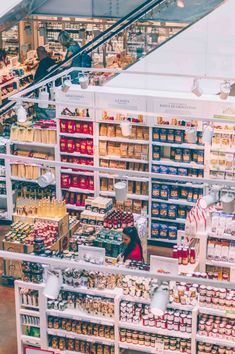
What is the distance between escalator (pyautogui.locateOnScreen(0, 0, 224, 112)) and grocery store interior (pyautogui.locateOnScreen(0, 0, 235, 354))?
29mm

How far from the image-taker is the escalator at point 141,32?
1323 cm

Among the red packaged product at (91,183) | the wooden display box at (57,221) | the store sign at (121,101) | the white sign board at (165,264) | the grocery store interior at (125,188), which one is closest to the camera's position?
the white sign board at (165,264)

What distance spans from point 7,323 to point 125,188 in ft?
9.97

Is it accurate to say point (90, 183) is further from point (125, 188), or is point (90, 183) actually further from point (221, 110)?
point (125, 188)

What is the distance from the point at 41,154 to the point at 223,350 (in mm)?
5597

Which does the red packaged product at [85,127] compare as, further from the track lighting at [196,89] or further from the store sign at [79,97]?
the track lighting at [196,89]

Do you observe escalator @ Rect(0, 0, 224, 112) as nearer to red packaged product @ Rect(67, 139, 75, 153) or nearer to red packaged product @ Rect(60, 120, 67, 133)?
red packaged product @ Rect(60, 120, 67, 133)

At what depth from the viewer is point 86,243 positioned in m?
9.38

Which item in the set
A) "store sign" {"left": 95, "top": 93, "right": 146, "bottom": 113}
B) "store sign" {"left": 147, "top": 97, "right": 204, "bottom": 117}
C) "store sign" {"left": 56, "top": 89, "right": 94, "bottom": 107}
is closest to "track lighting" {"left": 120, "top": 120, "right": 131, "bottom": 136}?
"store sign" {"left": 95, "top": 93, "right": 146, "bottom": 113}

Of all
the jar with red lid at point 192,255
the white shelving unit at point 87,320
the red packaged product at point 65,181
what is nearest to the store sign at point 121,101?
the red packaged product at point 65,181

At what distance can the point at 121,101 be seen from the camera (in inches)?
470

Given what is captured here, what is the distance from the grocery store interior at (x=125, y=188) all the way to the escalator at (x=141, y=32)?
0.03m

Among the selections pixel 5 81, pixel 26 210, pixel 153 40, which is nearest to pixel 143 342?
pixel 26 210

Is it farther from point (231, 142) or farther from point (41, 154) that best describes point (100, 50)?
point (231, 142)
